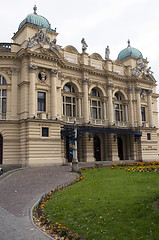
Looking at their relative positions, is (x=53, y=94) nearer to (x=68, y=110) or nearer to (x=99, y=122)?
(x=68, y=110)

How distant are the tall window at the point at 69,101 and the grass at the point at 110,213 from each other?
86.3 feet

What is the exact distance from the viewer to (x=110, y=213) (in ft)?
33.2

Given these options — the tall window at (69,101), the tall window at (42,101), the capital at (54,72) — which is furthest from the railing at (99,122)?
the capital at (54,72)

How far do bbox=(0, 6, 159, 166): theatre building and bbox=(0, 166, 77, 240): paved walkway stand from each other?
27.3 ft

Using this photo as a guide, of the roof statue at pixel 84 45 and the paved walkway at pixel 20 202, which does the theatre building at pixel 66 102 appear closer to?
the roof statue at pixel 84 45

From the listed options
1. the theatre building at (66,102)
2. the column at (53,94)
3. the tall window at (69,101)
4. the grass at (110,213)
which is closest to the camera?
the grass at (110,213)

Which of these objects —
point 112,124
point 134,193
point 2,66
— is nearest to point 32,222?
point 134,193

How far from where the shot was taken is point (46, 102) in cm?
3481

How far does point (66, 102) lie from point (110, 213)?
102ft

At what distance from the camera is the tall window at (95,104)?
4288 cm

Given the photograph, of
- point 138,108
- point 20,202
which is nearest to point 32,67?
point 138,108

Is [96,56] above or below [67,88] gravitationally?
above

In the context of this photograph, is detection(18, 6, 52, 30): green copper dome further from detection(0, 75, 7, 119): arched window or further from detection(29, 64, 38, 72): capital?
detection(0, 75, 7, 119): arched window

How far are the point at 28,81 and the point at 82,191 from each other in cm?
2238
